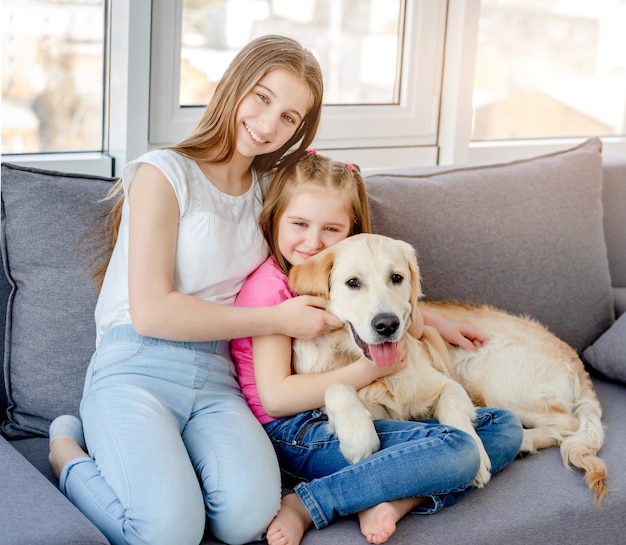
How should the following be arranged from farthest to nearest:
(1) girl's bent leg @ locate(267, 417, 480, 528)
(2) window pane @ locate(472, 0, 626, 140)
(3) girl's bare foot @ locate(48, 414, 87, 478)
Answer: (2) window pane @ locate(472, 0, 626, 140) → (3) girl's bare foot @ locate(48, 414, 87, 478) → (1) girl's bent leg @ locate(267, 417, 480, 528)

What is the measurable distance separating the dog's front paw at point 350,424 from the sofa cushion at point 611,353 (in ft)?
3.40

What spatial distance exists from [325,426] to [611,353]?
1.10m

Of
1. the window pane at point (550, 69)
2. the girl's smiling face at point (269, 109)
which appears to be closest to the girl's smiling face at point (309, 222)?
the girl's smiling face at point (269, 109)

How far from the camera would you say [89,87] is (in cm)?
278

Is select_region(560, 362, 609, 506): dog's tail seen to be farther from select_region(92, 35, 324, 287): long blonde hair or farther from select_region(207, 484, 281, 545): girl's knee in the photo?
select_region(92, 35, 324, 287): long blonde hair

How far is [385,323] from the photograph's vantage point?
6.04ft

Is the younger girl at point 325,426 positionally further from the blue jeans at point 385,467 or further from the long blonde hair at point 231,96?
the long blonde hair at point 231,96

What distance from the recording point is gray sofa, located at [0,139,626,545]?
1.76 m

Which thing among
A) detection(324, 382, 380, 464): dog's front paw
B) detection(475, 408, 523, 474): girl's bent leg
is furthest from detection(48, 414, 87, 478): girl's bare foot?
detection(475, 408, 523, 474): girl's bent leg

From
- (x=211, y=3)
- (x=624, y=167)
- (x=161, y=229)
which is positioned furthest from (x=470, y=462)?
(x=211, y=3)

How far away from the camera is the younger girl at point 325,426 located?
173 centimetres

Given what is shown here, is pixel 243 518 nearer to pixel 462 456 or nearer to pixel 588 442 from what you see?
pixel 462 456

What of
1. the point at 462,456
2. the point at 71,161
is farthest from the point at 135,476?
the point at 71,161

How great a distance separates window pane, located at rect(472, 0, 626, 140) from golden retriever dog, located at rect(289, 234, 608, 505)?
5.03 ft
